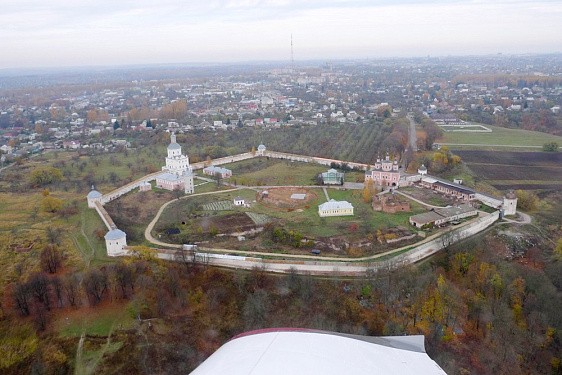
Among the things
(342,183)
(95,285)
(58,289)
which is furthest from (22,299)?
(342,183)

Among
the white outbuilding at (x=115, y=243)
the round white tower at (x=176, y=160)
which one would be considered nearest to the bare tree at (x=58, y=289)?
the white outbuilding at (x=115, y=243)

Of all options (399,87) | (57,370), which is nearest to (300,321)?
(57,370)

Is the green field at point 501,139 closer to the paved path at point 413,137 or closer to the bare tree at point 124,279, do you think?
the paved path at point 413,137

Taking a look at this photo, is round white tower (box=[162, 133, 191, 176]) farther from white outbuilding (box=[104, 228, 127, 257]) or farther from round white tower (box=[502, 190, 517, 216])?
round white tower (box=[502, 190, 517, 216])

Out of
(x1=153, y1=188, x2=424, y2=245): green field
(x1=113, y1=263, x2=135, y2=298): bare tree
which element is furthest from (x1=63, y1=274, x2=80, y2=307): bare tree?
(x1=153, y1=188, x2=424, y2=245): green field

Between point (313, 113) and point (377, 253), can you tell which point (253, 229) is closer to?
point (377, 253)

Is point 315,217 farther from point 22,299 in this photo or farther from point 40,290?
point 22,299
